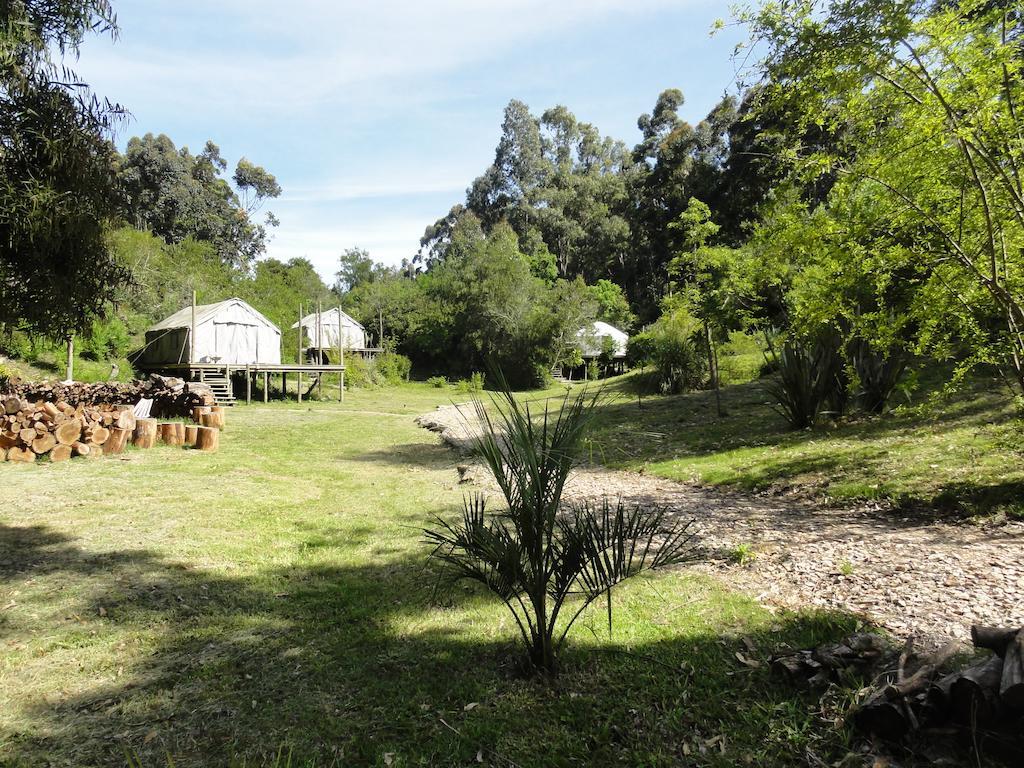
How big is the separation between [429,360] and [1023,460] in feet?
112

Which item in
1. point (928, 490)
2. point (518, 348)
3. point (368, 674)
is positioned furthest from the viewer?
point (518, 348)

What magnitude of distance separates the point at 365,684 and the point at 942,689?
2.54m

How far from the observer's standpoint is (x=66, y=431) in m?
8.86

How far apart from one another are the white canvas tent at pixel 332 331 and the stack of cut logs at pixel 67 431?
19.0 metres

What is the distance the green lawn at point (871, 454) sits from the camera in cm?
557

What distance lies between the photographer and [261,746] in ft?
8.52

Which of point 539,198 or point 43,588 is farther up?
point 539,198

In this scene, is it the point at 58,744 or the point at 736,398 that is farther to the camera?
the point at 736,398

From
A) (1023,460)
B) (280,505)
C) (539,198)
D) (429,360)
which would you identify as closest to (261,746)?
(280,505)

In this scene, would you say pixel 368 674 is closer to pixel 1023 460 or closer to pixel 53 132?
pixel 53 132

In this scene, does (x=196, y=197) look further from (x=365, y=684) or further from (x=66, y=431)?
(x=365, y=684)

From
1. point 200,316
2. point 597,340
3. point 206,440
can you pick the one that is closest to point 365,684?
point 206,440

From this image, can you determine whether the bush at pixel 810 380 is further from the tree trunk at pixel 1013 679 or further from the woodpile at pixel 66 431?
the woodpile at pixel 66 431

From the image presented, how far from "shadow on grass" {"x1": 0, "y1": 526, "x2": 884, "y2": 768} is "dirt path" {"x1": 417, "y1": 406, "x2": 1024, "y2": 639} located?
1.18 feet
